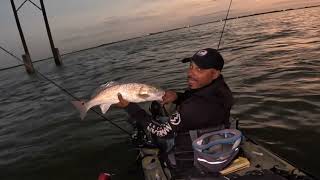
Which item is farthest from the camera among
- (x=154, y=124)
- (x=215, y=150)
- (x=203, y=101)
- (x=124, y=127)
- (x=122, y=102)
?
(x=124, y=127)

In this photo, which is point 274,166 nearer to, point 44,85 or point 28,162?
point 28,162

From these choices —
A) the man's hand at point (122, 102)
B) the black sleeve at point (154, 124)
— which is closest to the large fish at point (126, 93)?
the man's hand at point (122, 102)

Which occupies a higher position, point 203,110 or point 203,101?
point 203,101

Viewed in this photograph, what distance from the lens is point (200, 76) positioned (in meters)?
5.34

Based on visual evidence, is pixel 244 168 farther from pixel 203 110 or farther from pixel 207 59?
pixel 207 59

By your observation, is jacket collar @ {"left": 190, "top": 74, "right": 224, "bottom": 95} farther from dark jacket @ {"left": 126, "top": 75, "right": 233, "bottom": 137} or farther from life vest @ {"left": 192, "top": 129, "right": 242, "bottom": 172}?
life vest @ {"left": 192, "top": 129, "right": 242, "bottom": 172}

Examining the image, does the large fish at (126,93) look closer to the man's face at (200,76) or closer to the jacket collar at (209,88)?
the man's face at (200,76)

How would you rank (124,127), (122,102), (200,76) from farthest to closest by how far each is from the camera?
(124,127)
(122,102)
(200,76)

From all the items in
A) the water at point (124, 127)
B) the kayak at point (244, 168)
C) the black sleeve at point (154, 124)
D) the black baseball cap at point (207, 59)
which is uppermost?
the black baseball cap at point (207, 59)

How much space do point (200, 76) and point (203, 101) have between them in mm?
453

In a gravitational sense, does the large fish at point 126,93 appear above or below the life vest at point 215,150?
above

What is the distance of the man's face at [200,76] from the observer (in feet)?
17.4

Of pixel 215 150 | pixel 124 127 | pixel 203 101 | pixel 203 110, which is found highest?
pixel 203 101

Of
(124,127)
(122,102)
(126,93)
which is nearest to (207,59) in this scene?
(126,93)
